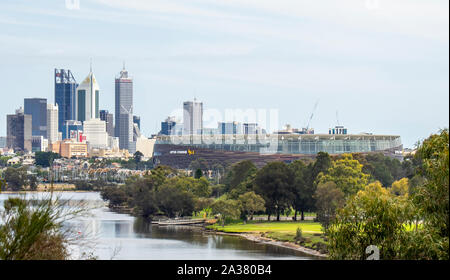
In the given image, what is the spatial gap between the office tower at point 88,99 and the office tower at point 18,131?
1483cm

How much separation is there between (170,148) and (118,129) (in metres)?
79.1

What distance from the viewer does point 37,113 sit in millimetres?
138000

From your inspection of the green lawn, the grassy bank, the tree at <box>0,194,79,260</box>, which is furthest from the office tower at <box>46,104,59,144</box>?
the tree at <box>0,194,79,260</box>

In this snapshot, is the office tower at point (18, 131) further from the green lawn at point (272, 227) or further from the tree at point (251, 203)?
the green lawn at point (272, 227)

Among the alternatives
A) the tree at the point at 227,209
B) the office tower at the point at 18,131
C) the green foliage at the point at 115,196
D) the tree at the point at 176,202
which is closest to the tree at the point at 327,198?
the tree at the point at 227,209

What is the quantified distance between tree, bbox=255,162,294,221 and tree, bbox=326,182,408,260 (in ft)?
85.9

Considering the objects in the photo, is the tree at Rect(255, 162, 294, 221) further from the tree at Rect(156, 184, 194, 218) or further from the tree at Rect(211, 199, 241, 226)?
the tree at Rect(156, 184, 194, 218)

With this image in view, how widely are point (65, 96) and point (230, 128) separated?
210 ft

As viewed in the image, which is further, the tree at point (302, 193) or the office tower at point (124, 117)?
the office tower at point (124, 117)

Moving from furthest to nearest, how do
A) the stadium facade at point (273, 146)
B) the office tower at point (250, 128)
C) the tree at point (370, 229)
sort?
the office tower at point (250, 128)
the stadium facade at point (273, 146)
the tree at point (370, 229)

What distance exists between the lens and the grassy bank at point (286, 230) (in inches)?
1109

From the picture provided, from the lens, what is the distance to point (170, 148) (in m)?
86.4

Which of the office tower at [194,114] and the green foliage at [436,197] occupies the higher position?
the office tower at [194,114]
